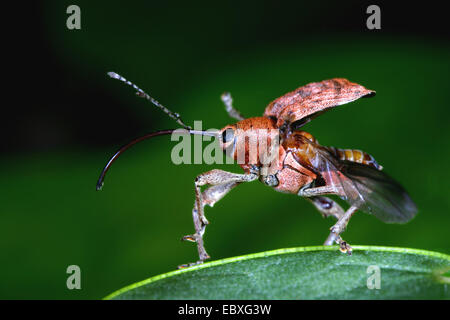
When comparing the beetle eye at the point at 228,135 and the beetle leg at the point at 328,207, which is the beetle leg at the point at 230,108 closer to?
the beetle eye at the point at 228,135

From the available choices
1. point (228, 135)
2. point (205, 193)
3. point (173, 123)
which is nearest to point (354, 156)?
point (228, 135)

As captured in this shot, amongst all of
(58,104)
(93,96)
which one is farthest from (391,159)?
(58,104)

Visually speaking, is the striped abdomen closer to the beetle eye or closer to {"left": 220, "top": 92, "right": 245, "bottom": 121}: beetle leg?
the beetle eye

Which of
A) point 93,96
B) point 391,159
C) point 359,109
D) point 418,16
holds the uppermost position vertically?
point 418,16

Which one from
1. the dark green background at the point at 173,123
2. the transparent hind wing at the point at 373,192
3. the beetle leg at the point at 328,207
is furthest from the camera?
the dark green background at the point at 173,123

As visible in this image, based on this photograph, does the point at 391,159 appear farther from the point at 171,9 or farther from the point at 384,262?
the point at 171,9

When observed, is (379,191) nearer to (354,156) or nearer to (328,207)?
(354,156)

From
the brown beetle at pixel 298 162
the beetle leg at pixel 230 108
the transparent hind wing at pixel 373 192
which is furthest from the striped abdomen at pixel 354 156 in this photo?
the beetle leg at pixel 230 108
